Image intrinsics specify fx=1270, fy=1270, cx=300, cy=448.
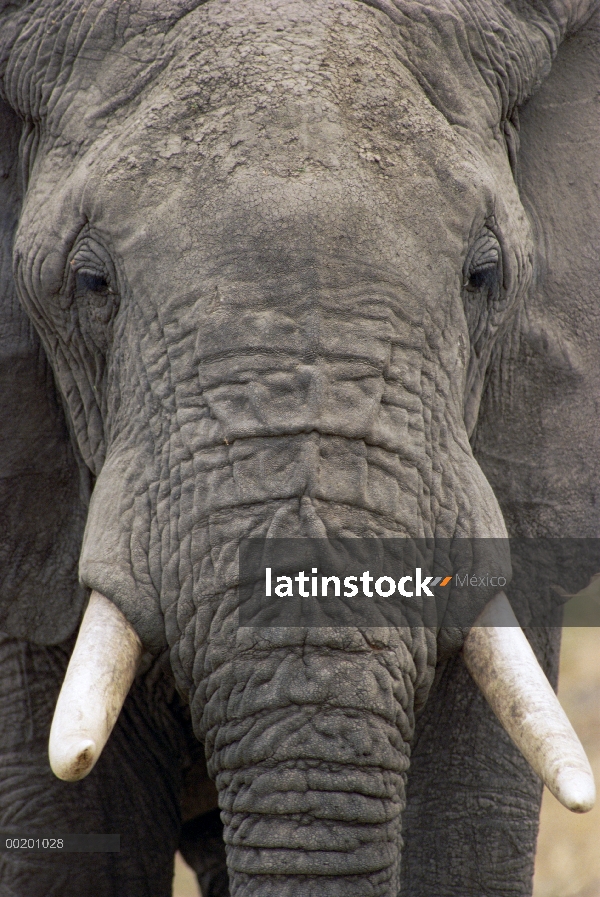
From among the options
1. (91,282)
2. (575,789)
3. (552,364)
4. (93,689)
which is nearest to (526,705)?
(575,789)

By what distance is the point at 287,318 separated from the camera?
5.32 feet

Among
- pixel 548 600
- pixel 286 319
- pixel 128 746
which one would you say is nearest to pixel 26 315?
pixel 286 319

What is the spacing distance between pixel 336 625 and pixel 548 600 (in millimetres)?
775

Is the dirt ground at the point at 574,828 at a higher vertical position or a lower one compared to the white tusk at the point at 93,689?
lower

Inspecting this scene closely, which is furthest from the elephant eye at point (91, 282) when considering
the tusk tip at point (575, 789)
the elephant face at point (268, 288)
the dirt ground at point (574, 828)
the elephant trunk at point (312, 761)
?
the dirt ground at point (574, 828)

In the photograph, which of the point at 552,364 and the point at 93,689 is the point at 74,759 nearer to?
the point at 93,689

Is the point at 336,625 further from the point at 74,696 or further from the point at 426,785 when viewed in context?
the point at 426,785

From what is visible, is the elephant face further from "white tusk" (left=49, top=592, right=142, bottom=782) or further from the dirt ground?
the dirt ground

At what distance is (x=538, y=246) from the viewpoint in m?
2.09

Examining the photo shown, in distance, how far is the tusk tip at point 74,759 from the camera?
1.50m

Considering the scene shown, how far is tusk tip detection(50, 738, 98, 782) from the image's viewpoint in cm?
150

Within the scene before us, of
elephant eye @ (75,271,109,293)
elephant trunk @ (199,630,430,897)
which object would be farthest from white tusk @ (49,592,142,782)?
elephant eye @ (75,271,109,293)

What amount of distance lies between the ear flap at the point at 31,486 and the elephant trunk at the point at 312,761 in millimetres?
597

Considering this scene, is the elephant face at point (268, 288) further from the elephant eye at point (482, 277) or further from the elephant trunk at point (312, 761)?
the elephant trunk at point (312, 761)
